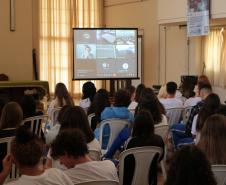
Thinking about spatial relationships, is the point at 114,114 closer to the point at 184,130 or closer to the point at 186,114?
the point at 184,130

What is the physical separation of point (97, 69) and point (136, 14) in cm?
260

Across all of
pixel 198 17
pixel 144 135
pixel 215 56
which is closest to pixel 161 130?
pixel 144 135

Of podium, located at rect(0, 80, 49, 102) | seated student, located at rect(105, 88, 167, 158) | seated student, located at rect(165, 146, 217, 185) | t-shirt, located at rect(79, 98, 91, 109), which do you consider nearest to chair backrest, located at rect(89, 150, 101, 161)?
seated student, located at rect(105, 88, 167, 158)

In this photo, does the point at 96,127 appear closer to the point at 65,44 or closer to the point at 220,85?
the point at 220,85

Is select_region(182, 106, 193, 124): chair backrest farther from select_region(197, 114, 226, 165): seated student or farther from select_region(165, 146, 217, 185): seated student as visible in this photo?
select_region(165, 146, 217, 185): seated student

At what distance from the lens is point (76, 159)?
2834 mm

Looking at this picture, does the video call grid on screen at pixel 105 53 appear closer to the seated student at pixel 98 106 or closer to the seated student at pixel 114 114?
the seated student at pixel 98 106

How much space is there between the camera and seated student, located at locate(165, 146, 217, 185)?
6.70 ft

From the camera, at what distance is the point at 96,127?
226 inches

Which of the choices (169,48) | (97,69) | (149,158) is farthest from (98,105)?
(169,48)

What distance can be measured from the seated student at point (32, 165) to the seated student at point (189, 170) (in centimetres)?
66

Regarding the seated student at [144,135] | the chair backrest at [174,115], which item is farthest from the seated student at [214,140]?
the chair backrest at [174,115]

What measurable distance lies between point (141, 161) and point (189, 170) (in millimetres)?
1754

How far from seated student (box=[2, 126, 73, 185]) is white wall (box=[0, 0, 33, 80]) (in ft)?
33.3
